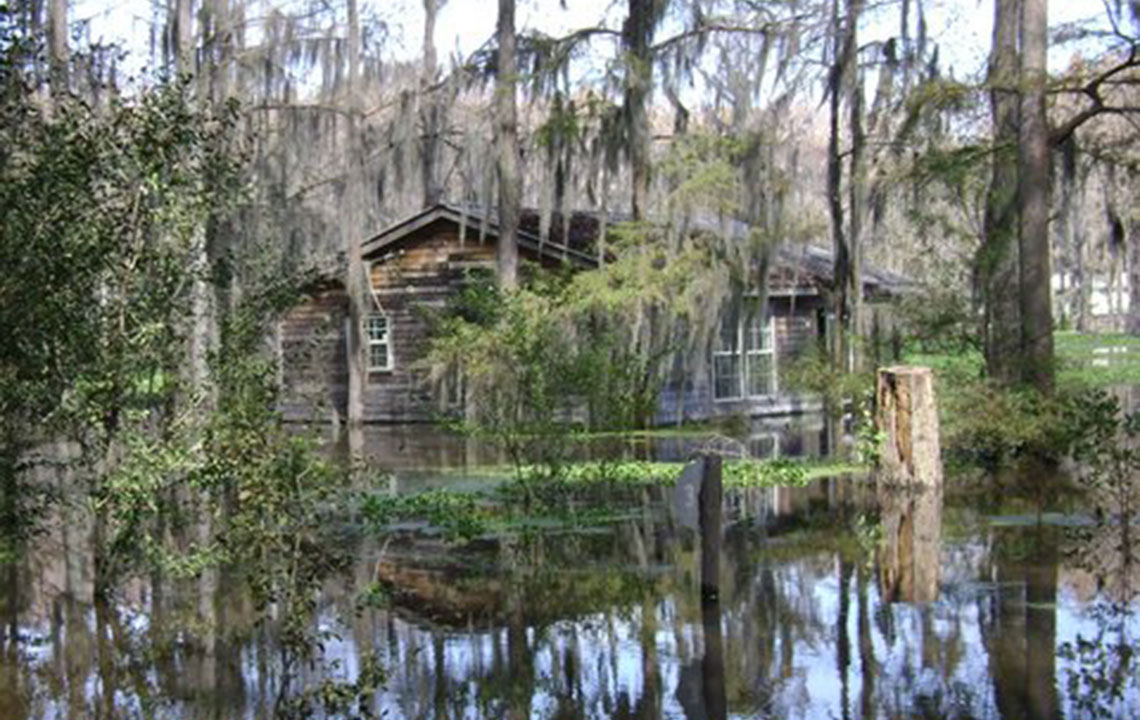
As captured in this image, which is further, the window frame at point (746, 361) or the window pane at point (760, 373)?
Answer: the window pane at point (760, 373)

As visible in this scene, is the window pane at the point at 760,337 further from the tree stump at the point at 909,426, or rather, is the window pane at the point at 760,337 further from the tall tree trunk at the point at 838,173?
the tree stump at the point at 909,426

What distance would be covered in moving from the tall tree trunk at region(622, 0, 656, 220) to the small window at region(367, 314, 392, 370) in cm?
781

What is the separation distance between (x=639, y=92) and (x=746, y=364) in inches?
305

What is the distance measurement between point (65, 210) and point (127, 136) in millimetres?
1206

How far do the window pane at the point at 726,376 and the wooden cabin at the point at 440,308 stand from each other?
2cm

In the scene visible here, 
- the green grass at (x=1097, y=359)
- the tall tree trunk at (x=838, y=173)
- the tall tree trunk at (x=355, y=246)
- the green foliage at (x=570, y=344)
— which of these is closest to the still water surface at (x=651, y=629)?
the green foliage at (x=570, y=344)

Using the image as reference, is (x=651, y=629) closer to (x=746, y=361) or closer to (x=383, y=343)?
(x=746, y=361)

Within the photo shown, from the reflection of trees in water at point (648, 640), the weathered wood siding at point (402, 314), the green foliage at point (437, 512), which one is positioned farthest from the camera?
the weathered wood siding at point (402, 314)

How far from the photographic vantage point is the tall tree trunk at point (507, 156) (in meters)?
28.7

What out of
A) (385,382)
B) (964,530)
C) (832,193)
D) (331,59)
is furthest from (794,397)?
(964,530)

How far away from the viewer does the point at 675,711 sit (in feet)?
27.4

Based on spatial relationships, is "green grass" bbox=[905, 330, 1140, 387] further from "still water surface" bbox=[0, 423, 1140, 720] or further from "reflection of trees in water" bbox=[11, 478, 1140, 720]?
"reflection of trees in water" bbox=[11, 478, 1140, 720]

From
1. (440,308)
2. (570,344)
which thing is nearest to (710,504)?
(570,344)

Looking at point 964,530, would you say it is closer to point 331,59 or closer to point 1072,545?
point 1072,545
